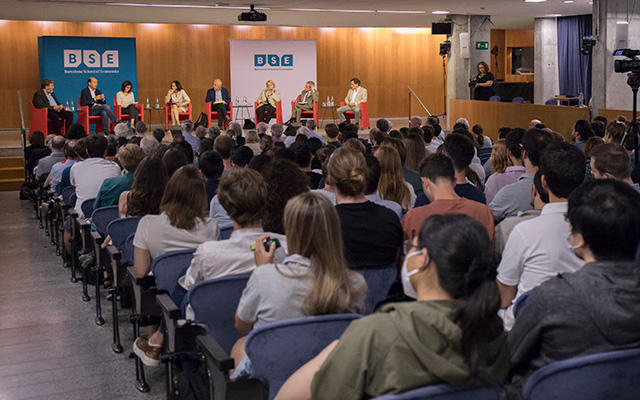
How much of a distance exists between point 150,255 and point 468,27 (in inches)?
588

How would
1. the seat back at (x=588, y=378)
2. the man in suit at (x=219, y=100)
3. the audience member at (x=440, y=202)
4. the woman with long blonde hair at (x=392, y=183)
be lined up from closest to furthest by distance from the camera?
the seat back at (x=588, y=378) < the audience member at (x=440, y=202) < the woman with long blonde hair at (x=392, y=183) < the man in suit at (x=219, y=100)

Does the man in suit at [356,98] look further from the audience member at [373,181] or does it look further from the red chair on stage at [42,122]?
the audience member at [373,181]

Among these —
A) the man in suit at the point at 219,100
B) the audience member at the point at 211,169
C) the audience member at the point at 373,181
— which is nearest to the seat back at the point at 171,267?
the audience member at the point at 373,181

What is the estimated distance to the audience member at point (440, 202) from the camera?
142 inches

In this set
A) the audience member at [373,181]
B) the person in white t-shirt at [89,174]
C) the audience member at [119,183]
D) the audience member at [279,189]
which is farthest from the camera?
the person in white t-shirt at [89,174]

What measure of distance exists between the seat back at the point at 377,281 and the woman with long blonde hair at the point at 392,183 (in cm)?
128

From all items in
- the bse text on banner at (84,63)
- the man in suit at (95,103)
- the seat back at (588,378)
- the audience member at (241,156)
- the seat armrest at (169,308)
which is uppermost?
the bse text on banner at (84,63)

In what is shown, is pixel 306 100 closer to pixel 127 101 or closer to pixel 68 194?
pixel 127 101

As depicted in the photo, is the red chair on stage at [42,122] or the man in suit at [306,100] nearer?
→ the red chair on stage at [42,122]

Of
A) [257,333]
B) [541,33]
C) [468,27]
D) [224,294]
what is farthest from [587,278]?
[541,33]

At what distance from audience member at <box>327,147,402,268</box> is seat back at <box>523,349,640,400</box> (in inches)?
57.8

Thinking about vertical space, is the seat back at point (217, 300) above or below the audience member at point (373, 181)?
below

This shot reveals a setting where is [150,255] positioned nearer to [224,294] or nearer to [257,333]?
[224,294]

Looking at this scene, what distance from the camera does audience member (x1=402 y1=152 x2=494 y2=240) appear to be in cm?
362
